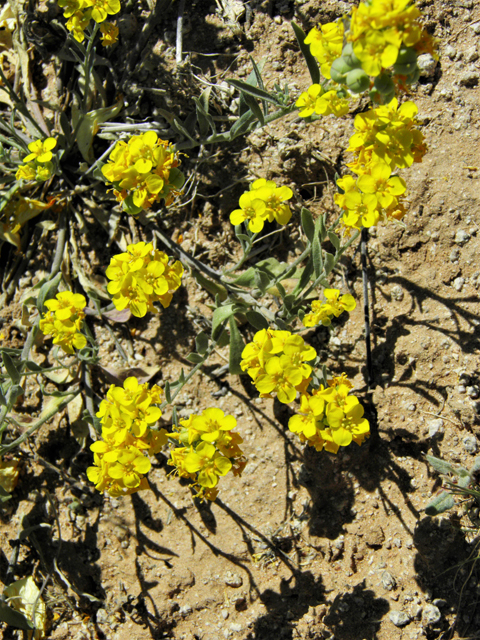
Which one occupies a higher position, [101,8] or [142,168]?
[101,8]

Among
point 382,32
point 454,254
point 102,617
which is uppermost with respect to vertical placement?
point 382,32

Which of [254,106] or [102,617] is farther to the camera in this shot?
[102,617]

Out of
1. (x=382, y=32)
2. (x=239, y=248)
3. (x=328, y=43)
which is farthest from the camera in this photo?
(x=239, y=248)

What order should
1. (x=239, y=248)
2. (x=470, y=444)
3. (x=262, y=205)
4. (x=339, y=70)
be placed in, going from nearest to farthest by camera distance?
1. (x=339, y=70)
2. (x=262, y=205)
3. (x=470, y=444)
4. (x=239, y=248)

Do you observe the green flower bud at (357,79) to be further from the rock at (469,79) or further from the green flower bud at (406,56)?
the rock at (469,79)

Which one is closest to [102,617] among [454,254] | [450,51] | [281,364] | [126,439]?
[126,439]

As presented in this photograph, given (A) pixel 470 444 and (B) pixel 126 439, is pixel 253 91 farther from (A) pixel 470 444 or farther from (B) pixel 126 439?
(A) pixel 470 444

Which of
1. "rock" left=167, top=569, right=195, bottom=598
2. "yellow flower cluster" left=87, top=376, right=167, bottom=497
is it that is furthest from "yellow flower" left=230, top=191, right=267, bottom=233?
"rock" left=167, top=569, right=195, bottom=598
